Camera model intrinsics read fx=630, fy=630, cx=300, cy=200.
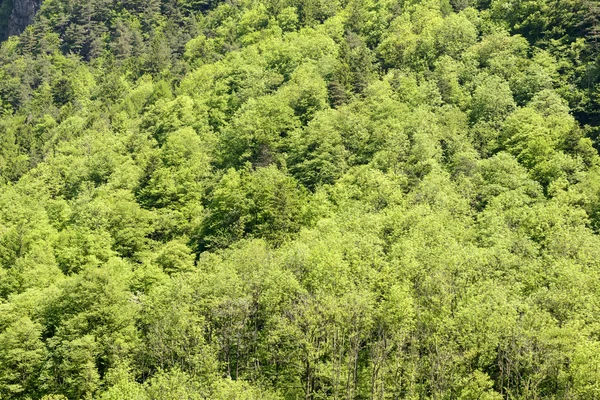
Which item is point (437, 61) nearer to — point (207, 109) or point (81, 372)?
point (207, 109)

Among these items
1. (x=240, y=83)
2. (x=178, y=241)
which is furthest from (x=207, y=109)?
(x=178, y=241)

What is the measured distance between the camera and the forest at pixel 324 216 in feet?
166

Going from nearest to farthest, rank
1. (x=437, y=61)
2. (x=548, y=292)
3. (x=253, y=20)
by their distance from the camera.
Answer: (x=548, y=292), (x=437, y=61), (x=253, y=20)

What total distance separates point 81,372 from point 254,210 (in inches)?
1365

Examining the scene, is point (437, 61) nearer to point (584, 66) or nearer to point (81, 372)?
point (584, 66)

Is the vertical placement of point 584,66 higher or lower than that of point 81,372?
higher

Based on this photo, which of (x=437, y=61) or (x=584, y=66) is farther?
(x=437, y=61)

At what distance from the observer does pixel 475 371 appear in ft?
153

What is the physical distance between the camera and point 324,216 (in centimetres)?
8681

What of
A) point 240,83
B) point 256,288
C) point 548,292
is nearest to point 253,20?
point 240,83

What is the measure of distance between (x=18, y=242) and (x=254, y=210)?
3516 cm

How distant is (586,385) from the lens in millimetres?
41531

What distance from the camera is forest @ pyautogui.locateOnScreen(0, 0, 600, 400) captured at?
166 feet

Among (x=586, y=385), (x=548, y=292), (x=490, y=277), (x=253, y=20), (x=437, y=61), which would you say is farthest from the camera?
(x=253, y=20)
